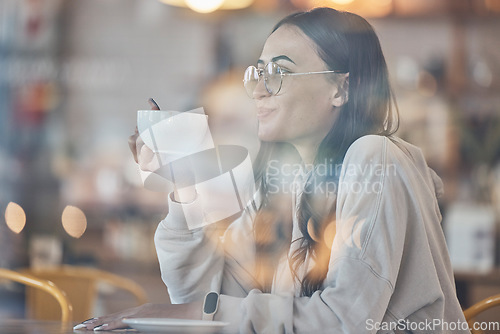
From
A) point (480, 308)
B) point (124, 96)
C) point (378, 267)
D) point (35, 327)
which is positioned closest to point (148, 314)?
point (35, 327)

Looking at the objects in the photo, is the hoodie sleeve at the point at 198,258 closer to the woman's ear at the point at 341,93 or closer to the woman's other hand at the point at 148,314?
the woman's other hand at the point at 148,314

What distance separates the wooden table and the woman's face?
332mm

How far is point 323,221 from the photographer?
2.89ft

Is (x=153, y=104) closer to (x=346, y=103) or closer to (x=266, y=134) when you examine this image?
(x=266, y=134)

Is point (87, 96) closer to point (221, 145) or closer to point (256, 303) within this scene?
point (221, 145)

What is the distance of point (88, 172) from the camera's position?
109 inches

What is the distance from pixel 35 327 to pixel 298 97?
0.45m

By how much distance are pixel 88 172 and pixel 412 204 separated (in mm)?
2126

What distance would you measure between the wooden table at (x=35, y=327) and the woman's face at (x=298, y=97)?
33 centimetres

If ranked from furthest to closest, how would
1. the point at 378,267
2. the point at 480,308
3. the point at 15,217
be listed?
the point at 15,217 < the point at 480,308 < the point at 378,267

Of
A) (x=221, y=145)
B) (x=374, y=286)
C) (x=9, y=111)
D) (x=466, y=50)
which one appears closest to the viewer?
(x=374, y=286)

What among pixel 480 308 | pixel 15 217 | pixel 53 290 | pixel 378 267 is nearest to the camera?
pixel 378 267

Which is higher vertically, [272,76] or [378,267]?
[272,76]

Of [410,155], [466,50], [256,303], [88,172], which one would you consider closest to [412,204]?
[410,155]
